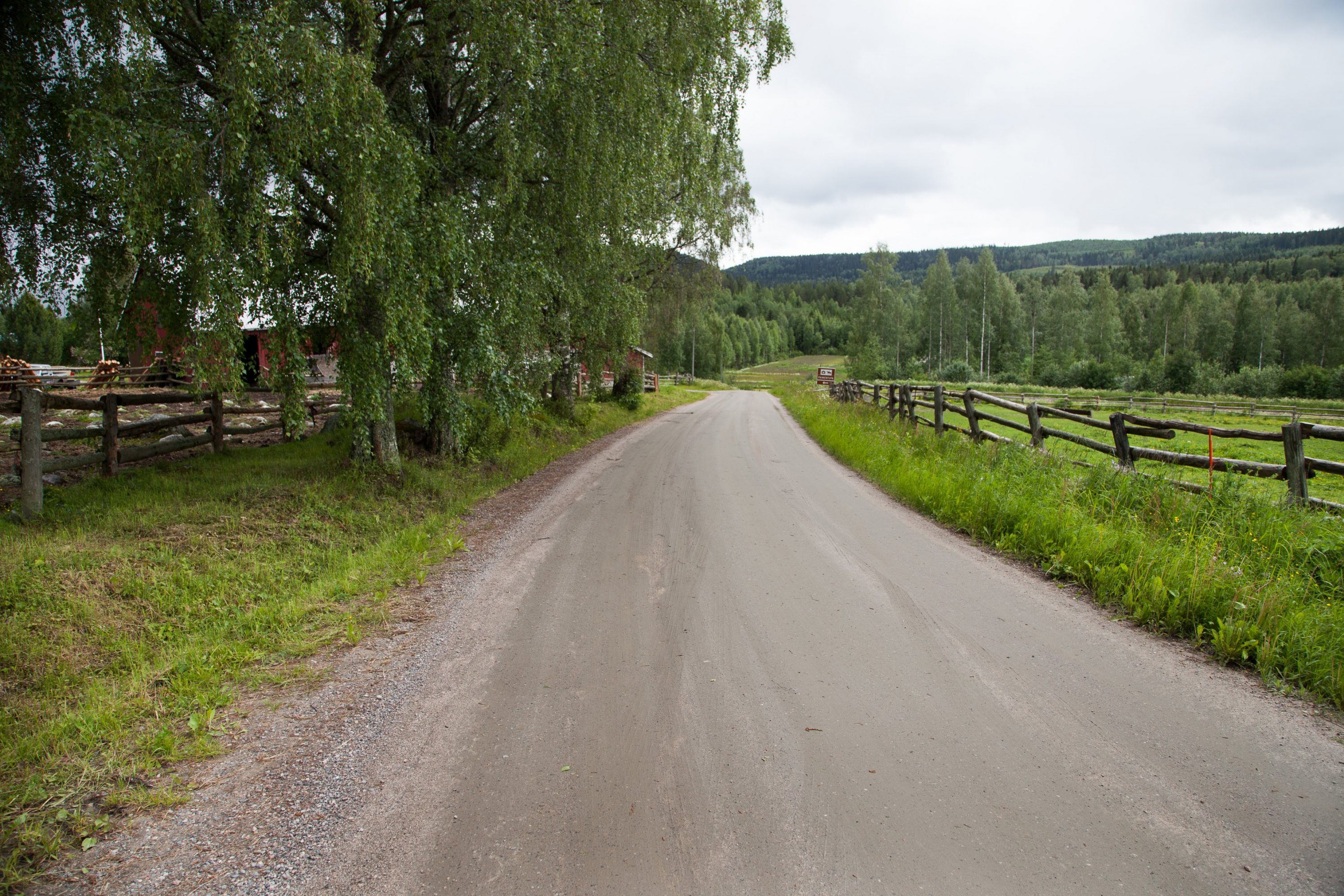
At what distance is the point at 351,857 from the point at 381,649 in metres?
2.18

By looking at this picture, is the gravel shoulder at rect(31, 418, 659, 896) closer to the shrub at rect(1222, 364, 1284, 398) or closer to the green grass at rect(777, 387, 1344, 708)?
the green grass at rect(777, 387, 1344, 708)

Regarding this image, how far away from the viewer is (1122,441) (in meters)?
7.73

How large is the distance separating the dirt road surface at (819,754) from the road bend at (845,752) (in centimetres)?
1

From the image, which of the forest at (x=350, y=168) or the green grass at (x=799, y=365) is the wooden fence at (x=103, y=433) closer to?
the forest at (x=350, y=168)

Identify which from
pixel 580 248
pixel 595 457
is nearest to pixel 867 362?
pixel 595 457

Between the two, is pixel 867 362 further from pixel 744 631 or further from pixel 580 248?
pixel 744 631

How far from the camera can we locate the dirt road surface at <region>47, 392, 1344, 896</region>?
8.46 ft

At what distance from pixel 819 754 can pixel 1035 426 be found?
25.2 feet

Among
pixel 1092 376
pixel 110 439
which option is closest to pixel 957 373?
pixel 1092 376

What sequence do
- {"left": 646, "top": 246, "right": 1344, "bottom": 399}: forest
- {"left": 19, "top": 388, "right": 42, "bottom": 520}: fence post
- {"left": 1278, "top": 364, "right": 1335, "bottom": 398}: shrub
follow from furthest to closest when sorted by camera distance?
{"left": 646, "top": 246, "right": 1344, "bottom": 399}: forest → {"left": 1278, "top": 364, "right": 1335, "bottom": 398}: shrub → {"left": 19, "top": 388, "right": 42, "bottom": 520}: fence post

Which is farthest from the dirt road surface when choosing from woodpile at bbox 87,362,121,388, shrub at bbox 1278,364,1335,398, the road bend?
shrub at bbox 1278,364,1335,398

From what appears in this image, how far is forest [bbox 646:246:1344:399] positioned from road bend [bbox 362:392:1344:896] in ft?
165

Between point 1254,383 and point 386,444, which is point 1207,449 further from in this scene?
point 1254,383

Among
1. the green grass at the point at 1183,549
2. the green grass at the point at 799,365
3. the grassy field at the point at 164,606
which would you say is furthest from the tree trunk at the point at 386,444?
the green grass at the point at 799,365
